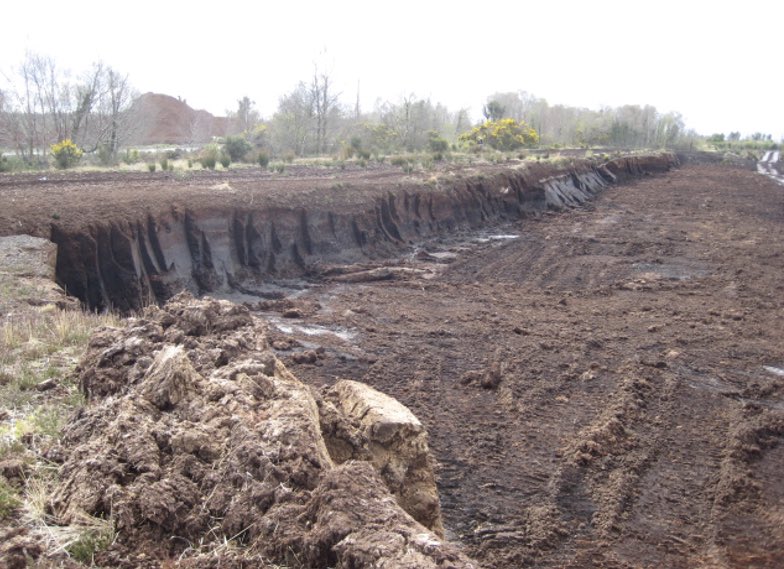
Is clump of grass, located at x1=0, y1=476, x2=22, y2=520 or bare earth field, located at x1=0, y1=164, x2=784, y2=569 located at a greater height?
clump of grass, located at x1=0, y1=476, x2=22, y2=520

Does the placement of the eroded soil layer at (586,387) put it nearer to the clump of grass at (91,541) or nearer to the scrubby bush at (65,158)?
the clump of grass at (91,541)

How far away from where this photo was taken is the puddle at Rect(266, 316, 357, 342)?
36.7 feet

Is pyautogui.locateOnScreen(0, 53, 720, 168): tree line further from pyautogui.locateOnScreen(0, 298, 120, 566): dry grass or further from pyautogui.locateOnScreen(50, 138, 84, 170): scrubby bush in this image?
pyautogui.locateOnScreen(0, 298, 120, 566): dry grass

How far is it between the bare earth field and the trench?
29.8 inches

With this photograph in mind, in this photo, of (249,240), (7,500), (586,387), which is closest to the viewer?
(7,500)

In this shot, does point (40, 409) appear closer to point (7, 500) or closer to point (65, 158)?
point (7, 500)

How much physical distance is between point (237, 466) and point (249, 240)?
38.7 ft

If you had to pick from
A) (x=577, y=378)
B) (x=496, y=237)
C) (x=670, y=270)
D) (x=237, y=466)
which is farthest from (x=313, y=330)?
(x=496, y=237)

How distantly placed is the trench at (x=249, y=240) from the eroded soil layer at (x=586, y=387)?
5.53ft

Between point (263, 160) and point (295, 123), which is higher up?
point (295, 123)

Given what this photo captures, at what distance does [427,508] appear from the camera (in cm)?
515

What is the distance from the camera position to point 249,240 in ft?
50.3

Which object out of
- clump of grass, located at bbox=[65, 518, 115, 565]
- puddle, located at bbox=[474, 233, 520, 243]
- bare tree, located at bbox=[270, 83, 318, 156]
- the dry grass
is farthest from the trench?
bare tree, located at bbox=[270, 83, 318, 156]

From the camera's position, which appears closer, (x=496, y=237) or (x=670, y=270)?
(x=670, y=270)
